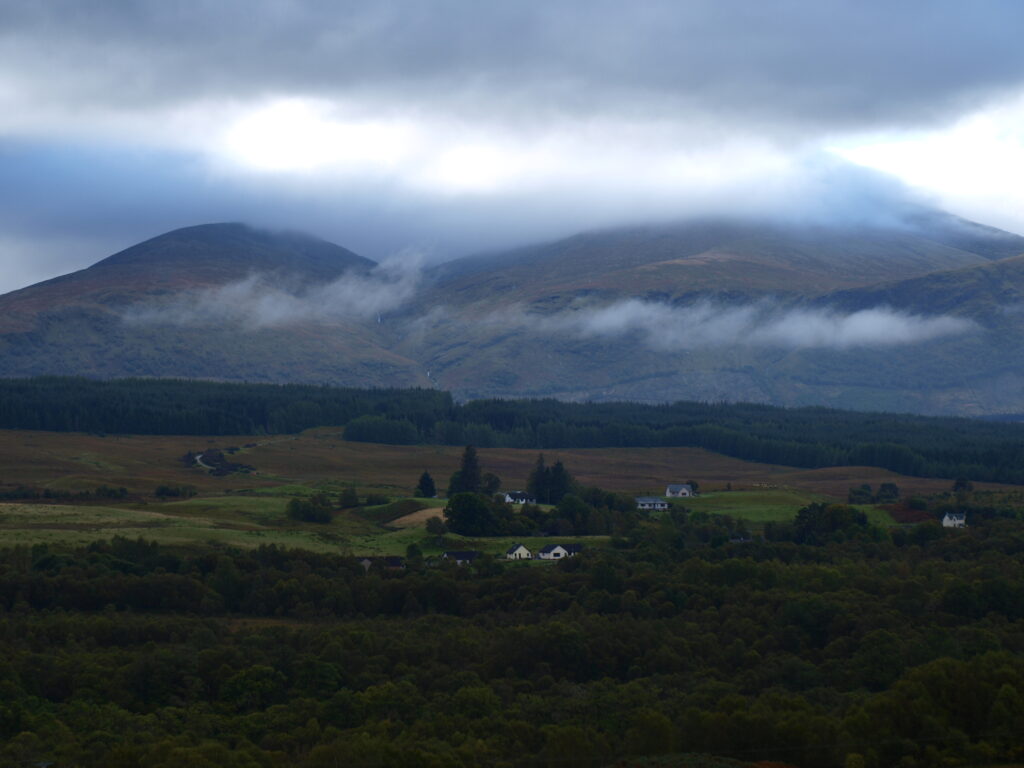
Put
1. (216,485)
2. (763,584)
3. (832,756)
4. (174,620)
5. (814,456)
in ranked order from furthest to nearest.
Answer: (814,456) < (216,485) < (763,584) < (174,620) < (832,756)

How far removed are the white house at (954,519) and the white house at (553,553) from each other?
97.1 feet

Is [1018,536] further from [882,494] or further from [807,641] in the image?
[882,494]

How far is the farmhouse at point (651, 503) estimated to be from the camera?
113 m

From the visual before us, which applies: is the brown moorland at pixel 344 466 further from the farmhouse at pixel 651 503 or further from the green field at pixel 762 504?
the farmhouse at pixel 651 503

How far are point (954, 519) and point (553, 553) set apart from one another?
32787mm

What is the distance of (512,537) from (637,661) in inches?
1547

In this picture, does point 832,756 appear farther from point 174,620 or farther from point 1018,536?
point 1018,536

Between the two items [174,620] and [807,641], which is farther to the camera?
[174,620]

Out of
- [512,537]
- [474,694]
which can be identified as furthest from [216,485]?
[474,694]

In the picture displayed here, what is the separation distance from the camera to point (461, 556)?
3324 inches

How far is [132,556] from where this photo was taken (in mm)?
78688

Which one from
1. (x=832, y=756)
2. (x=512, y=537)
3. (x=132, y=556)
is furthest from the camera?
(x=512, y=537)

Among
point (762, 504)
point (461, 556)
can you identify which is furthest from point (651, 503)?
point (461, 556)

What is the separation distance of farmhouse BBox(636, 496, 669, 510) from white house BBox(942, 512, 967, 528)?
22169 mm
